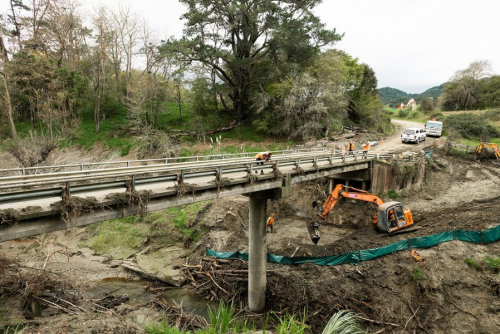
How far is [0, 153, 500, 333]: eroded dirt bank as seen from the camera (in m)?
11.2

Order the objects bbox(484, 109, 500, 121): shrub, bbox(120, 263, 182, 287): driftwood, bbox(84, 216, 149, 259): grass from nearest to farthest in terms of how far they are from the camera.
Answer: bbox(120, 263, 182, 287): driftwood < bbox(84, 216, 149, 259): grass < bbox(484, 109, 500, 121): shrub

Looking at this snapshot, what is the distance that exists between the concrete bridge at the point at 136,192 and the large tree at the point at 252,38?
17979 millimetres

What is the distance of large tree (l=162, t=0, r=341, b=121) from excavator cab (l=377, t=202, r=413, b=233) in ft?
60.4

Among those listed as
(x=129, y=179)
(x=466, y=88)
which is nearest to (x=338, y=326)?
(x=129, y=179)

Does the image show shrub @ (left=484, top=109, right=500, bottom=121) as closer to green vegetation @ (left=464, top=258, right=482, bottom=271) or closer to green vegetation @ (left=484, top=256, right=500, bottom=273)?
green vegetation @ (left=484, top=256, right=500, bottom=273)

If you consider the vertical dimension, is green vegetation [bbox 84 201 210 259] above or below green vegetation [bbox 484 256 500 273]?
below

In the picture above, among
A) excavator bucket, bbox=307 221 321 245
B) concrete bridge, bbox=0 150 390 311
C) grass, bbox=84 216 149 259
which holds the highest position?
concrete bridge, bbox=0 150 390 311

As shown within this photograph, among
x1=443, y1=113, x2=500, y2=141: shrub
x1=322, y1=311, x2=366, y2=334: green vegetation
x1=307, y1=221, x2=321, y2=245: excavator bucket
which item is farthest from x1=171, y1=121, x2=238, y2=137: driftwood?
x1=322, y1=311, x2=366, y2=334: green vegetation

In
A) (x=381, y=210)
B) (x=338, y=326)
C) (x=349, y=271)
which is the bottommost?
(x=349, y=271)

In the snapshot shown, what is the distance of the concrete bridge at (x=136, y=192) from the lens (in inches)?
249

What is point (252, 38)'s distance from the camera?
31.3m

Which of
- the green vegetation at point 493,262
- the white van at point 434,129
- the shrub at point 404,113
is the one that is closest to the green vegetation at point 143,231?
the green vegetation at point 493,262

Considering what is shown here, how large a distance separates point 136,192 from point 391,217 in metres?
14.9

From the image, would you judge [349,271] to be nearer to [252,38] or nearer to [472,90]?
[252,38]
